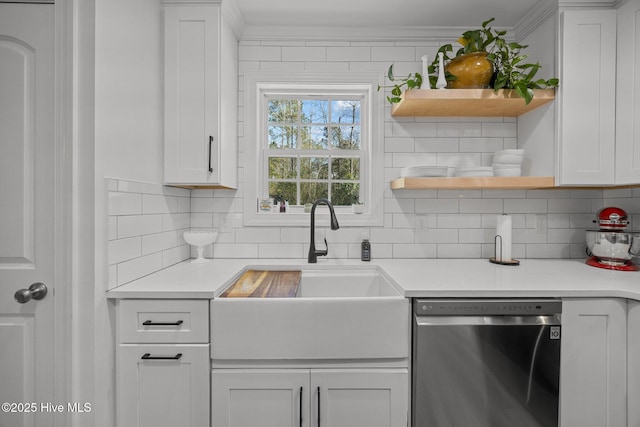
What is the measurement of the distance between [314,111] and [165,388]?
193cm

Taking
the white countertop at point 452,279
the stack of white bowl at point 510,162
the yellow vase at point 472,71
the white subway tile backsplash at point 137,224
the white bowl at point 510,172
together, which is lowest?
the white countertop at point 452,279

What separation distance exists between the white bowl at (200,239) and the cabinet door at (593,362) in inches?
75.7

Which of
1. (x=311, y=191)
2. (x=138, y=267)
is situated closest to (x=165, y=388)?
(x=138, y=267)

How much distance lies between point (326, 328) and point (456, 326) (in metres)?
0.57

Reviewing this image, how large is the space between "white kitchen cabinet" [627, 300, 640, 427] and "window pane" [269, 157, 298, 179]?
1982 millimetres

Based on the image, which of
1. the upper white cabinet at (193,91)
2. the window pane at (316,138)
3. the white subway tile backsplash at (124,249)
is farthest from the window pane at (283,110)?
the white subway tile backsplash at (124,249)

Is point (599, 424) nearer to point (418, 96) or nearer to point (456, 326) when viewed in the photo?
point (456, 326)

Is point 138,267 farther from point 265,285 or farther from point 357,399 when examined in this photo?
point 357,399

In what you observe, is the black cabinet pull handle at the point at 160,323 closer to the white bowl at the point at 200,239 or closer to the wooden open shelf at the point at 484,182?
the white bowl at the point at 200,239

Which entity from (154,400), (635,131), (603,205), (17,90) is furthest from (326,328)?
(603,205)

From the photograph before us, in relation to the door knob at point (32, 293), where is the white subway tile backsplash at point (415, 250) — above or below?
above

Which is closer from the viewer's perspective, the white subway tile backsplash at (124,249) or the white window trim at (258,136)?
the white subway tile backsplash at (124,249)

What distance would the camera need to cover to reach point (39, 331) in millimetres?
1266

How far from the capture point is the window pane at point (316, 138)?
236 centimetres
